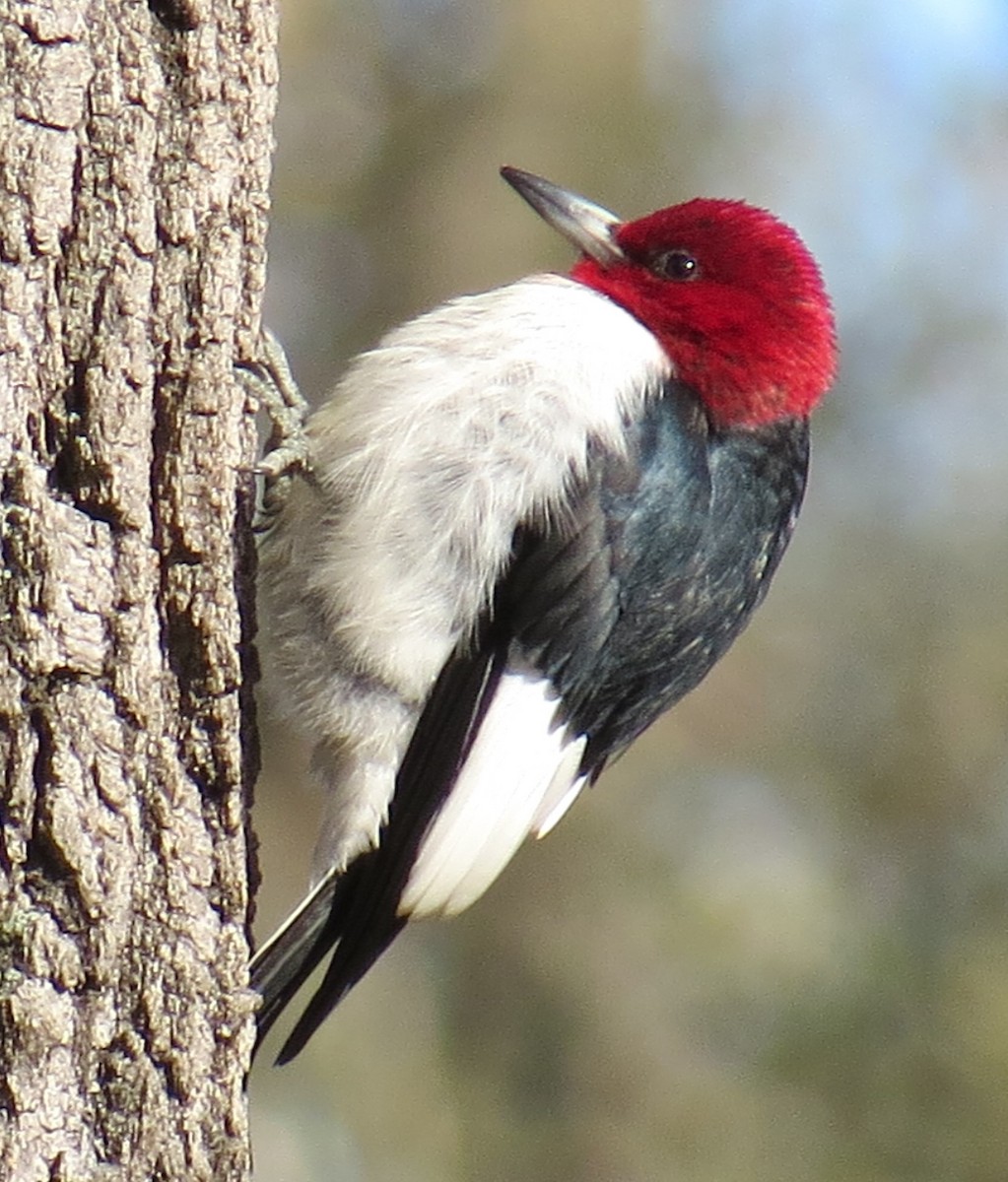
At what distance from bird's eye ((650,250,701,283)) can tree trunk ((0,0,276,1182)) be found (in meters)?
1.28

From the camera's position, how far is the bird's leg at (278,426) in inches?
123

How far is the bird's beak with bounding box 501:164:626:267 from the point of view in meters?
4.04

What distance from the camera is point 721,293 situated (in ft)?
12.7

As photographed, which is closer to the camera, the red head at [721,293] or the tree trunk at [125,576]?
the tree trunk at [125,576]

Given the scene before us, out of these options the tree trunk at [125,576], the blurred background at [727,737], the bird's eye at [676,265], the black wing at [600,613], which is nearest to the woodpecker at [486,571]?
the black wing at [600,613]

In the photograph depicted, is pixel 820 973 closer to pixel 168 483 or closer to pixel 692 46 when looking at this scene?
pixel 692 46

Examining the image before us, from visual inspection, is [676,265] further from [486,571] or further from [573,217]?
[486,571]

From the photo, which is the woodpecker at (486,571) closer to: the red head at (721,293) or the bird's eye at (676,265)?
the red head at (721,293)

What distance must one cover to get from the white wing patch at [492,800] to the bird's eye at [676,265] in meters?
1.00

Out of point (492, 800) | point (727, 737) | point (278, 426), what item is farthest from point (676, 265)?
point (727, 737)

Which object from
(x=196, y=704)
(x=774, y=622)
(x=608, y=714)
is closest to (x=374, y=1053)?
(x=774, y=622)

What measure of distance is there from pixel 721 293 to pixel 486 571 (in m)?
0.95

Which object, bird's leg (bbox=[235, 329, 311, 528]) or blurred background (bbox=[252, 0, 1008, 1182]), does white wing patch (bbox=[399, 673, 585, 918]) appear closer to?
bird's leg (bbox=[235, 329, 311, 528])

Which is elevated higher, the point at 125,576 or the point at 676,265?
the point at 676,265
